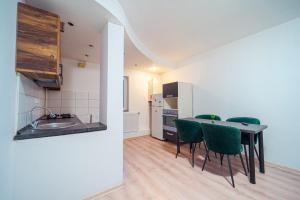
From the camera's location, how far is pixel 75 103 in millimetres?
3336

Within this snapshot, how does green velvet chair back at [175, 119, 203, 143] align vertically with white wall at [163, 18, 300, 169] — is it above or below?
below

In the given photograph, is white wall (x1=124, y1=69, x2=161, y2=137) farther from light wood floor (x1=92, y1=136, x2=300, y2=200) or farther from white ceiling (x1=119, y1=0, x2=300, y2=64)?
light wood floor (x1=92, y1=136, x2=300, y2=200)

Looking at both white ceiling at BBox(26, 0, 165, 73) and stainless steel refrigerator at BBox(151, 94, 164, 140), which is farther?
stainless steel refrigerator at BBox(151, 94, 164, 140)

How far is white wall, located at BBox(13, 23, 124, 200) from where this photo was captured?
1.17 meters

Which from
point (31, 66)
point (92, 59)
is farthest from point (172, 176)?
point (92, 59)

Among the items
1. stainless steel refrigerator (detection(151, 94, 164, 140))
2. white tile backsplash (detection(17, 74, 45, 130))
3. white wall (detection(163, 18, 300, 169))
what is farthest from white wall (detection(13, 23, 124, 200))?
white wall (detection(163, 18, 300, 169))

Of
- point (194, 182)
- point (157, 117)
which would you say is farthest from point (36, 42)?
point (157, 117)

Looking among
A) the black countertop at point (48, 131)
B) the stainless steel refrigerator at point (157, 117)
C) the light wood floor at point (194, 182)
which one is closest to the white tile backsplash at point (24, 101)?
the black countertop at point (48, 131)

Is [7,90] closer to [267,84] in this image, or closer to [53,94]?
[53,94]

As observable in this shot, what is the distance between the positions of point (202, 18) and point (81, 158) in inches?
103

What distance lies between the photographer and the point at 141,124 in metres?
4.50

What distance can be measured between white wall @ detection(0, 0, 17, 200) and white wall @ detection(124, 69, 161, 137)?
323cm

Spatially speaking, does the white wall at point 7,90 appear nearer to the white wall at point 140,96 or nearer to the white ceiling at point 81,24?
the white ceiling at point 81,24

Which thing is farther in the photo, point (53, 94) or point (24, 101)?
point (53, 94)
